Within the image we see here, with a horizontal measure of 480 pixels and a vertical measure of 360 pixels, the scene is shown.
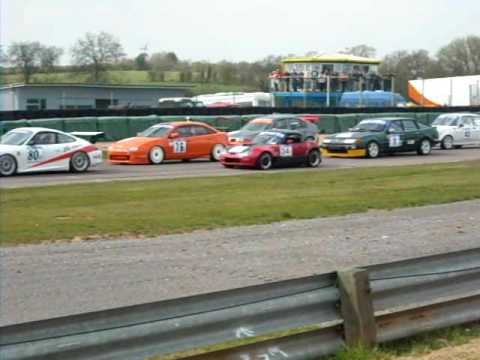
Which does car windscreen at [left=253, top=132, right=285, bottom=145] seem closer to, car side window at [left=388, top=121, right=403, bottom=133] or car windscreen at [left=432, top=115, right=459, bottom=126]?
car side window at [left=388, top=121, right=403, bottom=133]

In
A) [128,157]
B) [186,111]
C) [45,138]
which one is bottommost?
[128,157]

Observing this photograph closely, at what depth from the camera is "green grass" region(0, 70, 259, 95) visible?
7536cm

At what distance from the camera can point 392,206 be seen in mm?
14523

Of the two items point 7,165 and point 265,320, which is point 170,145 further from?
point 265,320

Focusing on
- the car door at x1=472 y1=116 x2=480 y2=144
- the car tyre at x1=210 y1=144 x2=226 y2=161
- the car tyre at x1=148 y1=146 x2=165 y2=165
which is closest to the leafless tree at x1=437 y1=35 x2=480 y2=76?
the car door at x1=472 y1=116 x2=480 y2=144

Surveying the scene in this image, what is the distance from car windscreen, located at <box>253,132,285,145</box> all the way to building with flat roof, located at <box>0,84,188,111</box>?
34.5 meters

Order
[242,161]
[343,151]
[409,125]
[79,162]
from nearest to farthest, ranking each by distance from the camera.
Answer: [79,162] → [242,161] → [343,151] → [409,125]

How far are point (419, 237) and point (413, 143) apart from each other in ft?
66.8

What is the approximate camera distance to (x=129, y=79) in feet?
301

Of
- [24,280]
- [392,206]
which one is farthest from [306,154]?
[24,280]

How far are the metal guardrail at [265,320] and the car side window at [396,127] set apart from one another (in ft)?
79.7

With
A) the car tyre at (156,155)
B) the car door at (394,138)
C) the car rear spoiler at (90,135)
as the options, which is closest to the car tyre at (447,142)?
the car door at (394,138)

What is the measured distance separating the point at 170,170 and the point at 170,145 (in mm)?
3137

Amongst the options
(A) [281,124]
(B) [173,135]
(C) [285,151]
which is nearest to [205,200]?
(C) [285,151]
